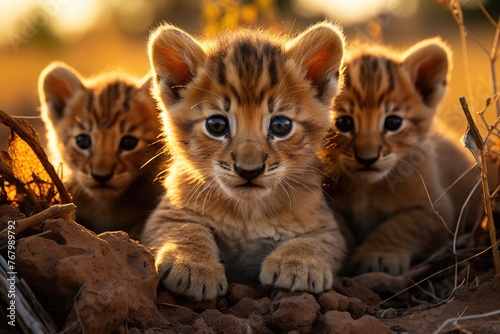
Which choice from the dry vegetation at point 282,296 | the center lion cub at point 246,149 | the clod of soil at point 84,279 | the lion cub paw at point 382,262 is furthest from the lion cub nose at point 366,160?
the clod of soil at point 84,279

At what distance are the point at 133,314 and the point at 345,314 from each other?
3.02ft

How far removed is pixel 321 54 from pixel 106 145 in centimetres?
152

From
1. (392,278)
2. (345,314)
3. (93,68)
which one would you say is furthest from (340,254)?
(93,68)

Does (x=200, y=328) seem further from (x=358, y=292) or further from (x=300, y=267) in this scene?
(x=358, y=292)

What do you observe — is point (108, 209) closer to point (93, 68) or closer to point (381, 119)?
point (381, 119)

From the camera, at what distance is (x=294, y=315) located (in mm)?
2822

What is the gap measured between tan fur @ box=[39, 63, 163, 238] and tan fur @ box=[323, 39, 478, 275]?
49.1 inches

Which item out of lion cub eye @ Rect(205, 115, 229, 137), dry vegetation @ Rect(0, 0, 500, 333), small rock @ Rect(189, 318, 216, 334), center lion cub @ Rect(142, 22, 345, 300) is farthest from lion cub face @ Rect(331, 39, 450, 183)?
small rock @ Rect(189, 318, 216, 334)

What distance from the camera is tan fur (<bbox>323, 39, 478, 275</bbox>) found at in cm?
428

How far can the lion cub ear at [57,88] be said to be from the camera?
4727 millimetres


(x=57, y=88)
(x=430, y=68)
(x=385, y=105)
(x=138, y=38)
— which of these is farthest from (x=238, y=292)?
(x=138, y=38)

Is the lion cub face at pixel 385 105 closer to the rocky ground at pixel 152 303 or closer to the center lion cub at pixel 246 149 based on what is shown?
the center lion cub at pixel 246 149

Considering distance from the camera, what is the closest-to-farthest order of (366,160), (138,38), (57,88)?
(366,160), (57,88), (138,38)

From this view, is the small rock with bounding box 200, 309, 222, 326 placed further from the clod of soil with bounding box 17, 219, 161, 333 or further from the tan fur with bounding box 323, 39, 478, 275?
the tan fur with bounding box 323, 39, 478, 275
